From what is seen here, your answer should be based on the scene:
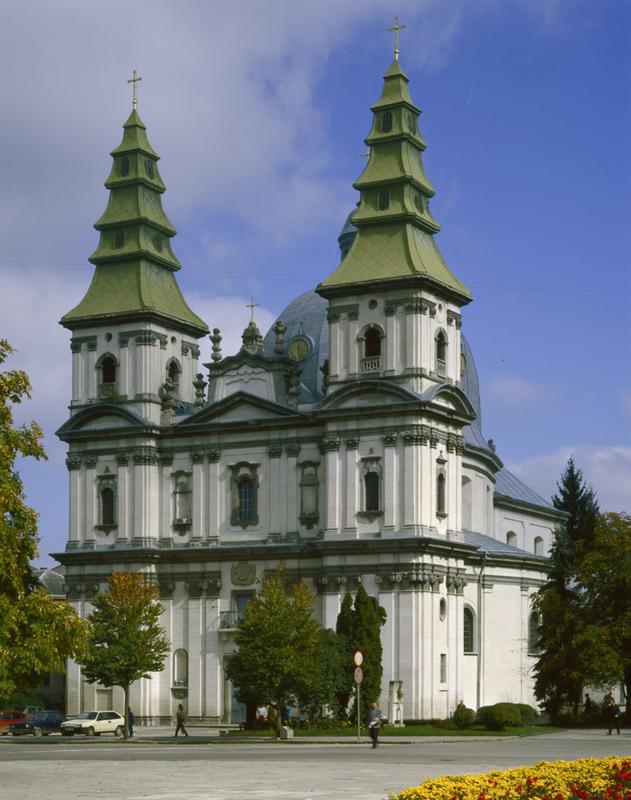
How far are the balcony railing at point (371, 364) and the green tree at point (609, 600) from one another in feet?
42.2

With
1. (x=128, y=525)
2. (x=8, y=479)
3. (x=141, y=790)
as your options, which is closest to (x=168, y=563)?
(x=128, y=525)

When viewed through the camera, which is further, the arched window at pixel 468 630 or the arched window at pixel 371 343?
the arched window at pixel 468 630

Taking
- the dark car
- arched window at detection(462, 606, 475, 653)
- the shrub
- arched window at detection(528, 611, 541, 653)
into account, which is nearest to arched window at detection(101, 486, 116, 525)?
the dark car

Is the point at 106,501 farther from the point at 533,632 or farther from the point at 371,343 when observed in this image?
the point at 533,632

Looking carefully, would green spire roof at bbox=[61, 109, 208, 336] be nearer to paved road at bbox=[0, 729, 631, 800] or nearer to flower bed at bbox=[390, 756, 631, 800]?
paved road at bbox=[0, 729, 631, 800]

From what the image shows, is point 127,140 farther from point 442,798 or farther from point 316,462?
point 442,798

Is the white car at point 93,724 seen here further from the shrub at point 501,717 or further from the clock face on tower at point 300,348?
the clock face on tower at point 300,348

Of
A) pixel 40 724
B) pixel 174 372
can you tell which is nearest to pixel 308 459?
pixel 174 372

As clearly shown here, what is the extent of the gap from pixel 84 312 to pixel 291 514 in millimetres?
16340

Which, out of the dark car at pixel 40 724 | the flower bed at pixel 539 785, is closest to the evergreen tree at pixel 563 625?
the dark car at pixel 40 724

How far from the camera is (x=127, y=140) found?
269 feet

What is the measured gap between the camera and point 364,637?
6588 cm

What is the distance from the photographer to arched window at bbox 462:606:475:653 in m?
77.1

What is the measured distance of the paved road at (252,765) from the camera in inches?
1171
